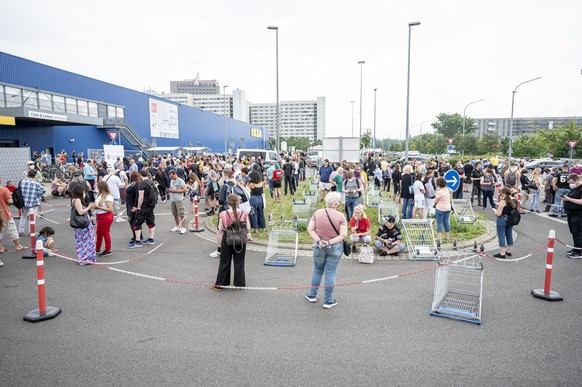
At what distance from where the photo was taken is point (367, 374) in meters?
4.22

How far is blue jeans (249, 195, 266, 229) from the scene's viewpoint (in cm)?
1098

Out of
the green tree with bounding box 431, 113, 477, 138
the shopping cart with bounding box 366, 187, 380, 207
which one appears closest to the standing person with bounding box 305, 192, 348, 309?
the shopping cart with bounding box 366, 187, 380, 207

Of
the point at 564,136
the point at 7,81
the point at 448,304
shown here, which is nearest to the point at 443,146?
the point at 564,136

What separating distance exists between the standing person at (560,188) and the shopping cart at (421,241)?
808cm

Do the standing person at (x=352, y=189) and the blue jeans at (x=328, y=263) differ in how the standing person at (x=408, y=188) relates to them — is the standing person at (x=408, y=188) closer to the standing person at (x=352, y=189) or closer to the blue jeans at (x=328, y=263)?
the standing person at (x=352, y=189)

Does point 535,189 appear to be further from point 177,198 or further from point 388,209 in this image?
point 177,198

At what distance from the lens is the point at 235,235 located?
6578 millimetres

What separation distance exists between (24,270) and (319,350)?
672cm

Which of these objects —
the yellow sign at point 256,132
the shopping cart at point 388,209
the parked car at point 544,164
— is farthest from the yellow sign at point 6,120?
the yellow sign at point 256,132

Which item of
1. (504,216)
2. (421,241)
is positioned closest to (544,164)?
(504,216)

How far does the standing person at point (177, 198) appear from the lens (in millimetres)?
11023

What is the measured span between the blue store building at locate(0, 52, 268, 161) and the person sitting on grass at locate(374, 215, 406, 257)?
1592 centimetres

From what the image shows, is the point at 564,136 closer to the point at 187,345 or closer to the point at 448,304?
the point at 448,304

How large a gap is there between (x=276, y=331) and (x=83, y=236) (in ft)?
17.3
